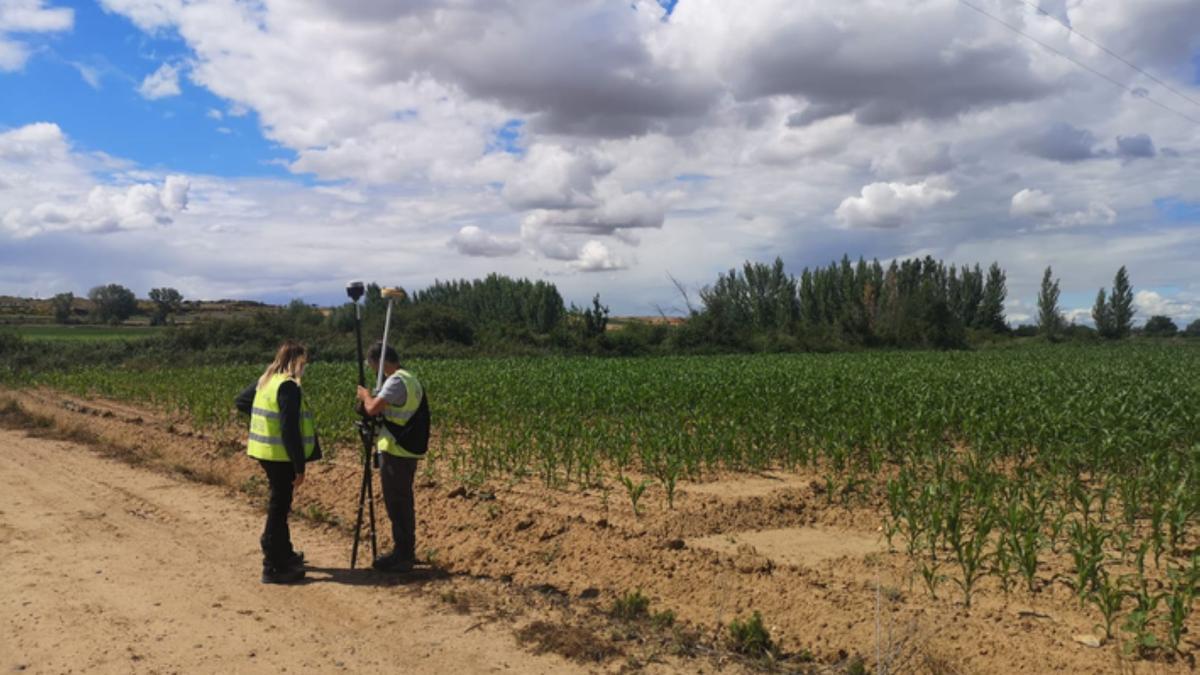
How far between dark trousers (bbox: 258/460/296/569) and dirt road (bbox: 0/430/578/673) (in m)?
0.29

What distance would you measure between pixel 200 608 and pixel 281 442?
139 centimetres

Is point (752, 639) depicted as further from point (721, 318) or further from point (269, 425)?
point (721, 318)

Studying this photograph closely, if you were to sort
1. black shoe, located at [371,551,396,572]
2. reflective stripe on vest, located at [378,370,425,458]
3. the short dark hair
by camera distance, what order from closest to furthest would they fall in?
reflective stripe on vest, located at [378,370,425,458] < the short dark hair < black shoe, located at [371,551,396,572]

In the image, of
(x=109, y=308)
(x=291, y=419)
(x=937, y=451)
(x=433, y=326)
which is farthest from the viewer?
(x=109, y=308)

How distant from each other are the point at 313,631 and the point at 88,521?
15.7ft

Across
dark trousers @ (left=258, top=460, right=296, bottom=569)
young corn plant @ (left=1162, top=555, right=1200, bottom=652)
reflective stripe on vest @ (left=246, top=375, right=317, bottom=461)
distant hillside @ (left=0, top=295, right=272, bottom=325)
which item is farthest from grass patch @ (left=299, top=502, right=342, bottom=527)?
distant hillside @ (left=0, top=295, right=272, bottom=325)

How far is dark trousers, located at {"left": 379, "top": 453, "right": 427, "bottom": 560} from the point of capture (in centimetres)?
686

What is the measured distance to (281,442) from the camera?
6.70 metres

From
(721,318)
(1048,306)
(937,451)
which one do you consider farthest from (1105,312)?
(937,451)

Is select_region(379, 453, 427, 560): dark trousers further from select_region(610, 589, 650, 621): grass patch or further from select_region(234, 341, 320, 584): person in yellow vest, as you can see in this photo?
select_region(610, 589, 650, 621): grass patch

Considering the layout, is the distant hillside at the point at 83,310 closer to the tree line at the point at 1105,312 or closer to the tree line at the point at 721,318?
the tree line at the point at 721,318

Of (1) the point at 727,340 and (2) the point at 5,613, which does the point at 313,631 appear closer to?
(2) the point at 5,613

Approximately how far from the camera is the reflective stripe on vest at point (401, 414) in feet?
22.0

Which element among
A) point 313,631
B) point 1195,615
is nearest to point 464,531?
point 313,631
